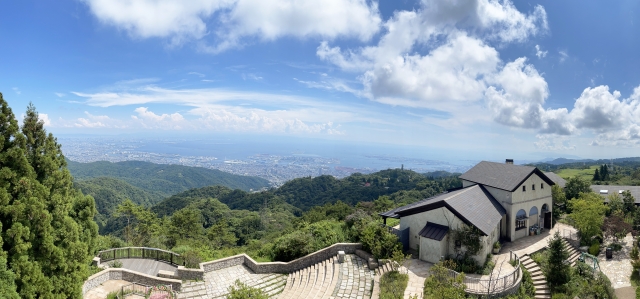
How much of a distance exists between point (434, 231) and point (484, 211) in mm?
3919

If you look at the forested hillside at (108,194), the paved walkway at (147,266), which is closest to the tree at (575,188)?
the paved walkway at (147,266)

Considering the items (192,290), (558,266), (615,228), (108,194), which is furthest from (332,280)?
(108,194)

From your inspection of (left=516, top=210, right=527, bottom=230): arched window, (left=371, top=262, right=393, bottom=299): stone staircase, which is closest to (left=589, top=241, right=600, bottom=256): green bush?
(left=516, top=210, right=527, bottom=230): arched window

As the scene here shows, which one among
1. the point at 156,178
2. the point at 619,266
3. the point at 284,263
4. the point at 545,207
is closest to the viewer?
the point at 284,263

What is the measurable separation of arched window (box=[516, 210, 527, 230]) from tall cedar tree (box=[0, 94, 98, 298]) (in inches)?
945

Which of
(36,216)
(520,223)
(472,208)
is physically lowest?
(520,223)

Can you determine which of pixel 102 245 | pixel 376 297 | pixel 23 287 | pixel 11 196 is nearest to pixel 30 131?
pixel 11 196

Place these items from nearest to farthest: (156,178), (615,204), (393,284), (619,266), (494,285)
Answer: (494,285) → (393,284) → (619,266) → (615,204) → (156,178)

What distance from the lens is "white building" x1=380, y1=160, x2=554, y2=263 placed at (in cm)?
1645

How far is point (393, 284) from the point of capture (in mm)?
13406

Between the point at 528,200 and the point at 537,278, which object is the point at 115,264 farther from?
the point at 528,200

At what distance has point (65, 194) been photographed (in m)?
12.2

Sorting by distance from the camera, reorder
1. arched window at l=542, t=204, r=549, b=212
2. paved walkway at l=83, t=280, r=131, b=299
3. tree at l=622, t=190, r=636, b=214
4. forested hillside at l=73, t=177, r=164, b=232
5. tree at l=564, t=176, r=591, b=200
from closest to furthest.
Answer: paved walkway at l=83, t=280, r=131, b=299 < arched window at l=542, t=204, r=549, b=212 < tree at l=622, t=190, r=636, b=214 < tree at l=564, t=176, r=591, b=200 < forested hillside at l=73, t=177, r=164, b=232

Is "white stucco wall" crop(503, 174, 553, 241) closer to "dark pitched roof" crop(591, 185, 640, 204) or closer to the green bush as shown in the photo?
the green bush
